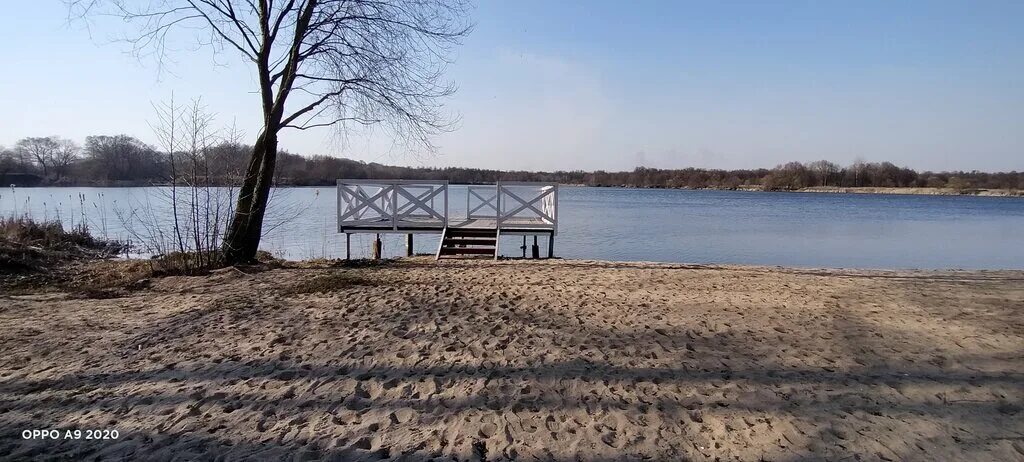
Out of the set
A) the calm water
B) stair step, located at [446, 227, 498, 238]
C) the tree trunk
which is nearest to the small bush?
the calm water

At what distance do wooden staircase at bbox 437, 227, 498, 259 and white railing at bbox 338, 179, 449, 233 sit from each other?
538 mm

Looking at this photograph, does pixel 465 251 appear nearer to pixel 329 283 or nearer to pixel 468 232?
pixel 468 232

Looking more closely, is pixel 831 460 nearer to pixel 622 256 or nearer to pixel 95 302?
pixel 95 302

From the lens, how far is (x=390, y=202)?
1542cm

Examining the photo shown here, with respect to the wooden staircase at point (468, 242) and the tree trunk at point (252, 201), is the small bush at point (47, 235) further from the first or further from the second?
the wooden staircase at point (468, 242)

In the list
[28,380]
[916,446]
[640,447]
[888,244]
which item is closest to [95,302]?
[28,380]

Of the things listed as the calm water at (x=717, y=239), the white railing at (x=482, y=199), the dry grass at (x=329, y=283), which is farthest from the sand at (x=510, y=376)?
the white railing at (x=482, y=199)

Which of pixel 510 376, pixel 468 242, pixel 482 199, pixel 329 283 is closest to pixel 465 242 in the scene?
pixel 468 242

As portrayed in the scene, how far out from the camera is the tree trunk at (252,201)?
36.8ft

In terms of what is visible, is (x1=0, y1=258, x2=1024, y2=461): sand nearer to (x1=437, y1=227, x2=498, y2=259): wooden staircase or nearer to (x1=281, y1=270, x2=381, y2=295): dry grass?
(x1=281, y1=270, x2=381, y2=295): dry grass

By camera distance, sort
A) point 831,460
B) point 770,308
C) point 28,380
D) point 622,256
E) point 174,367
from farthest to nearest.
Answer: point 622,256
point 770,308
point 174,367
point 28,380
point 831,460

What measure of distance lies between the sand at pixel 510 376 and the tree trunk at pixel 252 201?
9.97 ft

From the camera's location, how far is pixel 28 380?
468 cm

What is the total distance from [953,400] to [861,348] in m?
1.18
